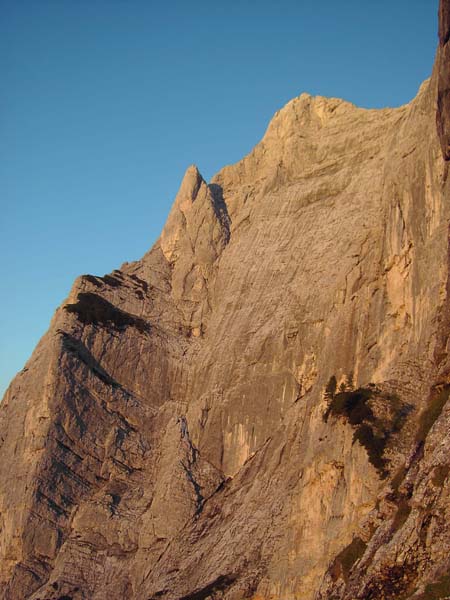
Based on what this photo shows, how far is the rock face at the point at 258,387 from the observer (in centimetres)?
4666

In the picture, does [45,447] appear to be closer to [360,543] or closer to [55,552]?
[55,552]

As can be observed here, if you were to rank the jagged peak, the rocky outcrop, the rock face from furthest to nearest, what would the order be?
the jagged peak
the rock face
the rocky outcrop

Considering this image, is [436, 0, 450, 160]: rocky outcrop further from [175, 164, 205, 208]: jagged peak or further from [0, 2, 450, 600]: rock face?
[175, 164, 205, 208]: jagged peak

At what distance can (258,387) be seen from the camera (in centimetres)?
6562

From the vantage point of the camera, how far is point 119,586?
60000mm

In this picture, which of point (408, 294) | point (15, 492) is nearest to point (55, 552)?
point (15, 492)

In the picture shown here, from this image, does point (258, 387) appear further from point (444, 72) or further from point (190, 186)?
point (444, 72)

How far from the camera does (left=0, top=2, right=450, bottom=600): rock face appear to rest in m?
46.7

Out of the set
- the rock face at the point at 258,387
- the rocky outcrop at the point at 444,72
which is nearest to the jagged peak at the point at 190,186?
the rock face at the point at 258,387

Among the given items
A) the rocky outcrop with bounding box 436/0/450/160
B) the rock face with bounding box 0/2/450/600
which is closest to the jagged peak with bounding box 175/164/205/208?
the rock face with bounding box 0/2/450/600

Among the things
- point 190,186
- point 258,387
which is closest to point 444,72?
point 258,387

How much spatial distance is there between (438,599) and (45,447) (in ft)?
142

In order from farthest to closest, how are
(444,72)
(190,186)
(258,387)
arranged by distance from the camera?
(190,186)
(258,387)
(444,72)

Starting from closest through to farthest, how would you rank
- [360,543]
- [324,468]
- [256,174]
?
[360,543] < [324,468] < [256,174]
